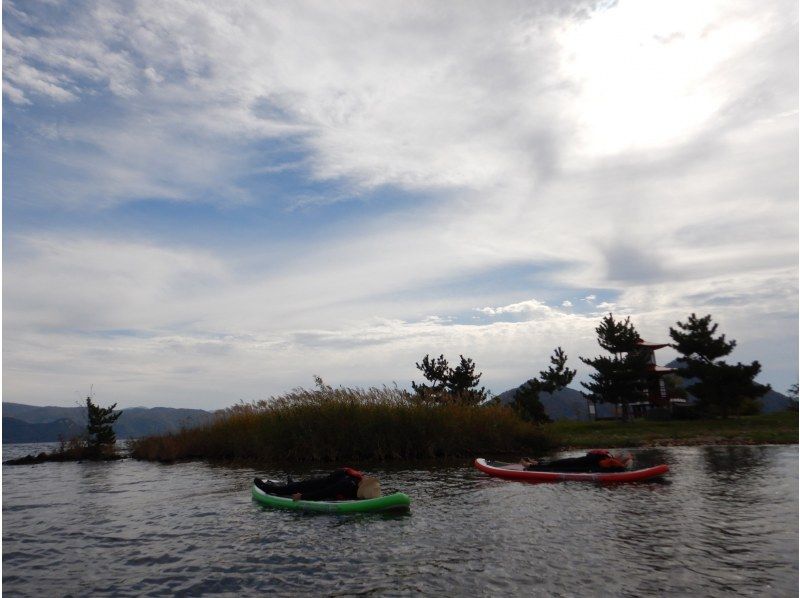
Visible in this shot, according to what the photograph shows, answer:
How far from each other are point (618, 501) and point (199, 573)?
1239 cm

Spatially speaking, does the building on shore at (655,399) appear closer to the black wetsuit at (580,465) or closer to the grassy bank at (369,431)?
the grassy bank at (369,431)

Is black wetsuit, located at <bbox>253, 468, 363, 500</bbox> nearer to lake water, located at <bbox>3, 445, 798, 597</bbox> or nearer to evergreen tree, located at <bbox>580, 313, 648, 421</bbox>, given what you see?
lake water, located at <bbox>3, 445, 798, 597</bbox>

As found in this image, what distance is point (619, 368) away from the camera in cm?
5169

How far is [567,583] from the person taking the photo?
1019 centimetres

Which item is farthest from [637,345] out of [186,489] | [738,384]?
[186,489]

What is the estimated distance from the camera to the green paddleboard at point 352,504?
1680cm

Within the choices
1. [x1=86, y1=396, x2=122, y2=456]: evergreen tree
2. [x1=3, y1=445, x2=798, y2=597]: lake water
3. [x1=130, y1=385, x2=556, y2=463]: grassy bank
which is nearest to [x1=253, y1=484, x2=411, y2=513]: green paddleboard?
[x1=3, y1=445, x2=798, y2=597]: lake water

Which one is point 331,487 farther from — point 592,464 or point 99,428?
point 99,428

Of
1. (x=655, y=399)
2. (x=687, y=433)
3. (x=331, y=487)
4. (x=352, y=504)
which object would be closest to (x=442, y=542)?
(x=352, y=504)

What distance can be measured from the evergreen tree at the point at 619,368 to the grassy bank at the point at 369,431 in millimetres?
19941

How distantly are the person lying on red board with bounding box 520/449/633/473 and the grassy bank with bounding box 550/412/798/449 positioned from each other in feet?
43.9

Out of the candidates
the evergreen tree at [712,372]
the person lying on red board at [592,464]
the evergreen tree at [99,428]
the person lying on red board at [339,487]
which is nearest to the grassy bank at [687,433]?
the evergreen tree at [712,372]

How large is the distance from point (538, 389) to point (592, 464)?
98.8 ft

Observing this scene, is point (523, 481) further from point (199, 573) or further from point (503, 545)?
point (199, 573)
